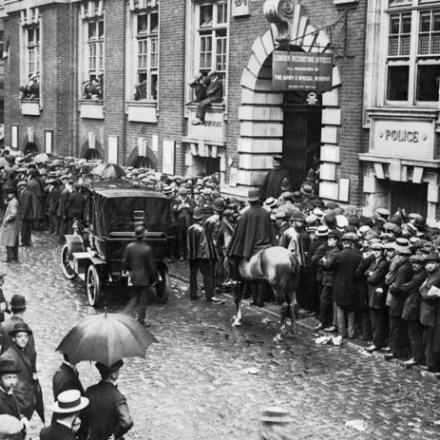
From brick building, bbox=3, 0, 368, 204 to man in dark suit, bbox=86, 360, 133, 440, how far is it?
10.4 m

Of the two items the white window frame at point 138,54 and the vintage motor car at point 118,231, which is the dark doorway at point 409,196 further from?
the white window frame at point 138,54

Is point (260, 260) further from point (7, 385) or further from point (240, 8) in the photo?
point (240, 8)

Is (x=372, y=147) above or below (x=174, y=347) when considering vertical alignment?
above

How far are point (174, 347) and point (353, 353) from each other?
8.59 feet

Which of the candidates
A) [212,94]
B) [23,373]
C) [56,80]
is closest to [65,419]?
[23,373]

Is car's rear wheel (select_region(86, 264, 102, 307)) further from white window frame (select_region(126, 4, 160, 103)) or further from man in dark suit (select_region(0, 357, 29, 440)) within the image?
white window frame (select_region(126, 4, 160, 103))

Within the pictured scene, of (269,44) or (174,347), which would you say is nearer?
(174,347)

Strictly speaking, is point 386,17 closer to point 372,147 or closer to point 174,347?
point 372,147

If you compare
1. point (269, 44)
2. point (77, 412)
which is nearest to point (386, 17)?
point (269, 44)

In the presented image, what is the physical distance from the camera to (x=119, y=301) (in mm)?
15750

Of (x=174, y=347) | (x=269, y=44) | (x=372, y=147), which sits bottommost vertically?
(x=174, y=347)

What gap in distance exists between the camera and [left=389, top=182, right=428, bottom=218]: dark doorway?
54.3 feet

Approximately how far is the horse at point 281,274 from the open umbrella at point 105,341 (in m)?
5.21

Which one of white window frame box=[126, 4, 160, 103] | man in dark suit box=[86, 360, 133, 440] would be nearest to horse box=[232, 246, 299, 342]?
man in dark suit box=[86, 360, 133, 440]
